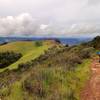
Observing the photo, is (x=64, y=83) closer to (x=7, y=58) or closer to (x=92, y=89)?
(x=92, y=89)

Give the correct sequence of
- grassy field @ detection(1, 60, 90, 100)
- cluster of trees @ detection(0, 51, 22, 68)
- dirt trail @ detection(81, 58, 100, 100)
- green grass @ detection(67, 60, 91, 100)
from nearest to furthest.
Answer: grassy field @ detection(1, 60, 90, 100), dirt trail @ detection(81, 58, 100, 100), green grass @ detection(67, 60, 91, 100), cluster of trees @ detection(0, 51, 22, 68)

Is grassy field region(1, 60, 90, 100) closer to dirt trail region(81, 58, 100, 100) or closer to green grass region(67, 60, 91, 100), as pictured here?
green grass region(67, 60, 91, 100)

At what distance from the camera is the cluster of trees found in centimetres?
8782

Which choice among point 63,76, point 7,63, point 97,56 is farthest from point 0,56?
point 63,76

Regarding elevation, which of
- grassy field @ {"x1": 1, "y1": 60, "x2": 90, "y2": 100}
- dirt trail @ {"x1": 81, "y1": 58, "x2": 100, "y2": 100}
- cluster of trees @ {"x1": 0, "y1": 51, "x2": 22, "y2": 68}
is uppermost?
grassy field @ {"x1": 1, "y1": 60, "x2": 90, "y2": 100}

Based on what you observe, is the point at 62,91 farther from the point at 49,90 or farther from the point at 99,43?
the point at 99,43

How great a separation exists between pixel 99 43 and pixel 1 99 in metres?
29.8

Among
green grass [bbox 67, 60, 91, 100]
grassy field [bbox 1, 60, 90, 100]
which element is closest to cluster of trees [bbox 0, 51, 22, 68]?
green grass [bbox 67, 60, 91, 100]

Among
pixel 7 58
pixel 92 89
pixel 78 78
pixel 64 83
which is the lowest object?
pixel 7 58

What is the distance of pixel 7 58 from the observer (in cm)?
9269

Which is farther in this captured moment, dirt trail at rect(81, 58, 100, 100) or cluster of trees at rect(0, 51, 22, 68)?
cluster of trees at rect(0, 51, 22, 68)

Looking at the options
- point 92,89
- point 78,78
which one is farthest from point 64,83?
point 78,78

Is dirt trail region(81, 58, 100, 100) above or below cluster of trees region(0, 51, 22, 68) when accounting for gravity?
above

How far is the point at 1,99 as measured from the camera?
11.7 meters
